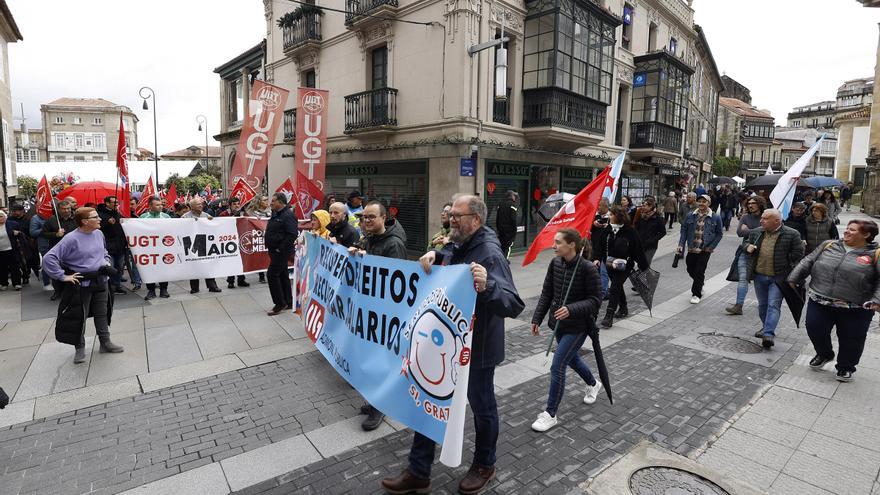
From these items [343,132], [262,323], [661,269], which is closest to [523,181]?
[661,269]

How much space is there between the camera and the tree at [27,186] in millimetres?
34125

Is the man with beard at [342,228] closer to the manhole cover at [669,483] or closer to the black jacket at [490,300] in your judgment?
the black jacket at [490,300]

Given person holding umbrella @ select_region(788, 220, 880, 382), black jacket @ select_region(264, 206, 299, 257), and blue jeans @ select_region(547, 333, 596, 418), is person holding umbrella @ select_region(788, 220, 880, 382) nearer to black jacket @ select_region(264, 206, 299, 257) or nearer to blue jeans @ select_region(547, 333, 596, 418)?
blue jeans @ select_region(547, 333, 596, 418)

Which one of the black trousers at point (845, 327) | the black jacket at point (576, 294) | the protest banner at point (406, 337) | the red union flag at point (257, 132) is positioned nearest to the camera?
the protest banner at point (406, 337)

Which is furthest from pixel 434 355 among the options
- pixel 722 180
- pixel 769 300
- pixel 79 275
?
pixel 722 180

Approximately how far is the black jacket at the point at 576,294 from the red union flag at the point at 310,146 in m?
5.96

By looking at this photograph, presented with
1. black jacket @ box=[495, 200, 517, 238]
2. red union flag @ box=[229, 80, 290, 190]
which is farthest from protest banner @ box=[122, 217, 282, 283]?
black jacket @ box=[495, 200, 517, 238]

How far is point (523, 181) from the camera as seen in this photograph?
1559 cm

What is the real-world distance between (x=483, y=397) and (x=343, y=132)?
15.2m

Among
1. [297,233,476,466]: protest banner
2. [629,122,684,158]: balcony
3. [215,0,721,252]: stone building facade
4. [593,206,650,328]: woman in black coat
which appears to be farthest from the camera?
[629,122,684,158]: balcony

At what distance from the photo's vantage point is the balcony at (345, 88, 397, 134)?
15.0m

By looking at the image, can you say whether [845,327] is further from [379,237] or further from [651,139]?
[651,139]

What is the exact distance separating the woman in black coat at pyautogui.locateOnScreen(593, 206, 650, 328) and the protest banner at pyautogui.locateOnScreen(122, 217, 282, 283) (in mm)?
6536

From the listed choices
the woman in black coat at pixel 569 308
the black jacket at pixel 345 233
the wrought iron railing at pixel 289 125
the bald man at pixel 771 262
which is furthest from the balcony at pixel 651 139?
the woman in black coat at pixel 569 308
